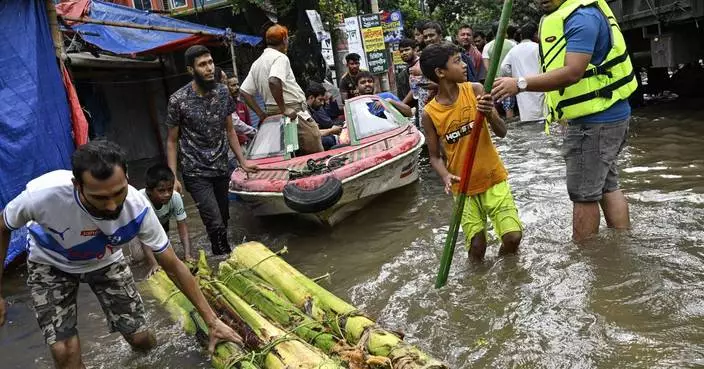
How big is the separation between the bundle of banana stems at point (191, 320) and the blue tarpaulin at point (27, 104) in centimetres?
230

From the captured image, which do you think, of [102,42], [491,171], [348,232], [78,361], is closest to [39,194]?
[78,361]

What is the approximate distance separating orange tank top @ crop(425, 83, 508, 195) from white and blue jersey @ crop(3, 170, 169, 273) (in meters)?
2.08

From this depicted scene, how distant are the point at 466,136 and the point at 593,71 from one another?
0.93m

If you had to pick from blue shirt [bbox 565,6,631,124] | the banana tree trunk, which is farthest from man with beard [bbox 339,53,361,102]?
blue shirt [bbox 565,6,631,124]

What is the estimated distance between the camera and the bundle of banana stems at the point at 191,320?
9.48ft

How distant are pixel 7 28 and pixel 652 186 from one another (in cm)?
693

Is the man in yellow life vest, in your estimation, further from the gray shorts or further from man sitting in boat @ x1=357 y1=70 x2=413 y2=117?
man sitting in boat @ x1=357 y1=70 x2=413 y2=117

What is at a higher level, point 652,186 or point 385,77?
point 385,77

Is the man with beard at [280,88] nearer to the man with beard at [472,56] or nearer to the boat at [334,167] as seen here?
the boat at [334,167]

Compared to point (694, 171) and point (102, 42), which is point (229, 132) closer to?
point (694, 171)

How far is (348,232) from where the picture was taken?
6512 millimetres

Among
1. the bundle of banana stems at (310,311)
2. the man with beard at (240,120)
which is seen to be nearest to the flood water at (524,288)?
the bundle of banana stems at (310,311)

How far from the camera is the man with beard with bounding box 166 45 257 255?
5562 millimetres

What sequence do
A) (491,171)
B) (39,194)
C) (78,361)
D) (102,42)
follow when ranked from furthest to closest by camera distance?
(102,42)
(491,171)
(78,361)
(39,194)
